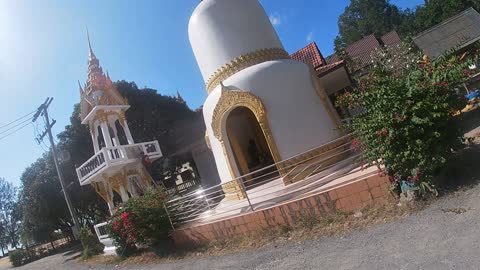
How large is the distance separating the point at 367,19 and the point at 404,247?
70312mm

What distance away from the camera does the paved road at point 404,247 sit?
4160 mm

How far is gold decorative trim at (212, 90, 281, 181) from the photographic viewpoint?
9742mm

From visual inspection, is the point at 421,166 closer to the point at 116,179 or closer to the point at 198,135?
the point at 116,179

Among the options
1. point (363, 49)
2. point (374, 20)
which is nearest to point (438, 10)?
point (374, 20)

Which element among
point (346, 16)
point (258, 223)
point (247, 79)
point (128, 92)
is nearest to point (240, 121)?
point (247, 79)

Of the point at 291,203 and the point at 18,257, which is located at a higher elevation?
the point at 18,257

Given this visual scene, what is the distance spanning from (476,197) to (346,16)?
7252 cm

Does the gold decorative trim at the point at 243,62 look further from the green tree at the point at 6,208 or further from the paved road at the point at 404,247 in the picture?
the green tree at the point at 6,208

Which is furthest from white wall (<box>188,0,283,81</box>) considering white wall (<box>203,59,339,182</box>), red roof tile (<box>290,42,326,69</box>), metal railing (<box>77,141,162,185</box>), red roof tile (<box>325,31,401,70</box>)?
red roof tile (<box>325,31,401,70</box>)

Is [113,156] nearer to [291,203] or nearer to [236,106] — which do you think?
[236,106]

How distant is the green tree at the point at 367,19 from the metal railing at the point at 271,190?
195ft

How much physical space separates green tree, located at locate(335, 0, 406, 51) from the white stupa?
187ft

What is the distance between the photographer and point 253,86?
10.1m

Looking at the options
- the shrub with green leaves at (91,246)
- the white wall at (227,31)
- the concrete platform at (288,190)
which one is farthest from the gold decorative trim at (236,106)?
the shrub with green leaves at (91,246)
